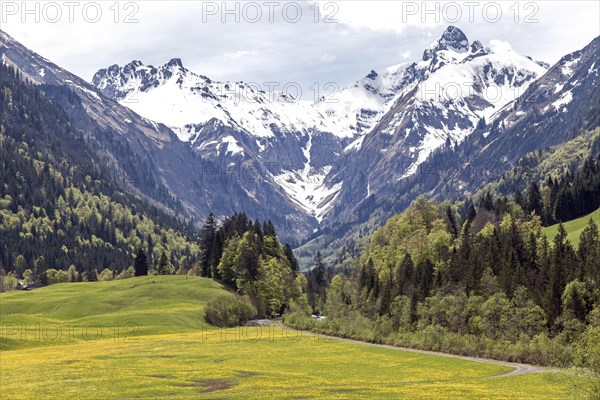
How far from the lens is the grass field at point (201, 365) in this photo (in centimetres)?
7281

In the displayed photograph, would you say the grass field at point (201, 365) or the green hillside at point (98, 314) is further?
the green hillside at point (98, 314)

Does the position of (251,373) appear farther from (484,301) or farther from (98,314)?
(98,314)

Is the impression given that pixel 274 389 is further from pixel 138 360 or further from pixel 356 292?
pixel 356 292

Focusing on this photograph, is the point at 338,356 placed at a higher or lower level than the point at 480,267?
lower

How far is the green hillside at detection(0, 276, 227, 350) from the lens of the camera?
137875 millimetres

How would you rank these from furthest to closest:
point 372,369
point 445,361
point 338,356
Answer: point 338,356 < point 445,361 < point 372,369

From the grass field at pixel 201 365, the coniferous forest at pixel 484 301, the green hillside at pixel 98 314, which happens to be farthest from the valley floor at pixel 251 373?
the green hillside at pixel 98 314

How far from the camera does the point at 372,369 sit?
96500mm

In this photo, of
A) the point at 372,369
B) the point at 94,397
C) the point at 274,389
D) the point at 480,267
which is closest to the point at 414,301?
the point at 480,267

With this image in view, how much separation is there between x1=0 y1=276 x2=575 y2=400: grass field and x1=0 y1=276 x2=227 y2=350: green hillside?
1.22ft

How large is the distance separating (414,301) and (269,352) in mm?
40711

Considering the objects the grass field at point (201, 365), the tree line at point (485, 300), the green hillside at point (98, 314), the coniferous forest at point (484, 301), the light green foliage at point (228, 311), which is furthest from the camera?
the light green foliage at point (228, 311)

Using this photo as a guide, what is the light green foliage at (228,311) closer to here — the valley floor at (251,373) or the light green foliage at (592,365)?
the valley floor at (251,373)

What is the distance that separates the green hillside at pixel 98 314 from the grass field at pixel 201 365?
37 cm
